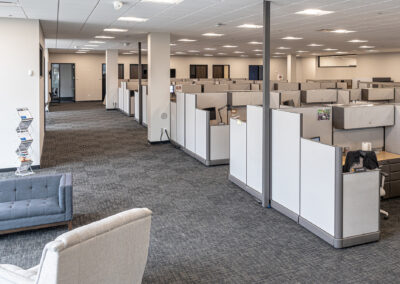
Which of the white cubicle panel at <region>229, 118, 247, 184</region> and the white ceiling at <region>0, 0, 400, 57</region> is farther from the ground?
the white ceiling at <region>0, 0, 400, 57</region>

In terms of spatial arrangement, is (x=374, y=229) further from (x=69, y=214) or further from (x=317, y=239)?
(x=69, y=214)

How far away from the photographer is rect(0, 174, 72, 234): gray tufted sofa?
3850 mm

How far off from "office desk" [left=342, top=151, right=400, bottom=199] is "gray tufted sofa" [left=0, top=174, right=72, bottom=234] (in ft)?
12.1

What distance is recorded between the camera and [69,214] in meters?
4.04

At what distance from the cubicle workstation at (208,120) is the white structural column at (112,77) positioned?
25.5ft

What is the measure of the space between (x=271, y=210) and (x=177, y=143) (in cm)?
426

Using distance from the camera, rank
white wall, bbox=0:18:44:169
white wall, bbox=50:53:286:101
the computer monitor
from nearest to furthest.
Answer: white wall, bbox=0:18:44:169
the computer monitor
white wall, bbox=50:53:286:101

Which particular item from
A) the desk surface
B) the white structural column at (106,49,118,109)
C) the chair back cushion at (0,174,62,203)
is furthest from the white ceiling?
the white structural column at (106,49,118,109)

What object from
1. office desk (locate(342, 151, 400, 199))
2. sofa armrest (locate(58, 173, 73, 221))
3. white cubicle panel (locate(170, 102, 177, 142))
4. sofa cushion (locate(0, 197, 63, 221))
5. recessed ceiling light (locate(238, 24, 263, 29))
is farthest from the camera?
white cubicle panel (locate(170, 102, 177, 142))

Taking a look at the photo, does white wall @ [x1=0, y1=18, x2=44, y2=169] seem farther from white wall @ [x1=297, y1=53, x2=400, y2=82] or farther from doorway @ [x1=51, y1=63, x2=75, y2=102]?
white wall @ [x1=297, y1=53, x2=400, y2=82]

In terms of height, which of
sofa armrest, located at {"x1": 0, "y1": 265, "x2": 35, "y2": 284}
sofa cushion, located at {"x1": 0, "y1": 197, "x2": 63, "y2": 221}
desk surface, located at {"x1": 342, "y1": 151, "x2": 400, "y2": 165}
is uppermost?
desk surface, located at {"x1": 342, "y1": 151, "x2": 400, "y2": 165}

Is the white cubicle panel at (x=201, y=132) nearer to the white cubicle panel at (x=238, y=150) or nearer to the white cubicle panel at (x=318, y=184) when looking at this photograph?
the white cubicle panel at (x=238, y=150)

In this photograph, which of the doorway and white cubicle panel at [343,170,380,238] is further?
the doorway

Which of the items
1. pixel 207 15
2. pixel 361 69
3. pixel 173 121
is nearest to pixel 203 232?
pixel 207 15
